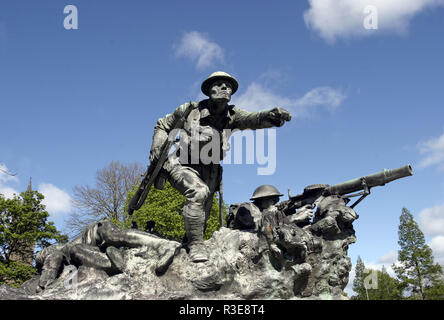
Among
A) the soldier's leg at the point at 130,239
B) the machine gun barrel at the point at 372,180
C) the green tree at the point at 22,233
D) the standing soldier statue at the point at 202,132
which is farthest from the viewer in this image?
the green tree at the point at 22,233

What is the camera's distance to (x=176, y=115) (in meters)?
6.62

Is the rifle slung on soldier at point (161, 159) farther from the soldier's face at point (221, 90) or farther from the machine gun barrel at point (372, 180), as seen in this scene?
the machine gun barrel at point (372, 180)

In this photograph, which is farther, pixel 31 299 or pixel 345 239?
pixel 345 239

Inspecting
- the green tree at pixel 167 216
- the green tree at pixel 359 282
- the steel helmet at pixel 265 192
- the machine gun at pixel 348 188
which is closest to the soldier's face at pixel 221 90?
the steel helmet at pixel 265 192

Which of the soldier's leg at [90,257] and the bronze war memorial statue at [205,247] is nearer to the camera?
the bronze war memorial statue at [205,247]

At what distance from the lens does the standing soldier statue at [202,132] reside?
632cm

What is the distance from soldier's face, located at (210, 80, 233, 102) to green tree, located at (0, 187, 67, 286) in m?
17.0

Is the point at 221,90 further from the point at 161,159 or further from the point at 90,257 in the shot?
the point at 90,257

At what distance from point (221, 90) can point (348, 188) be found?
3225 mm

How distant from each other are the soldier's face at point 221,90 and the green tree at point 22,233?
17.0 m

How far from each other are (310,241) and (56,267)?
3.94 metres

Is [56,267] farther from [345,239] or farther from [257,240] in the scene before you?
[345,239]
